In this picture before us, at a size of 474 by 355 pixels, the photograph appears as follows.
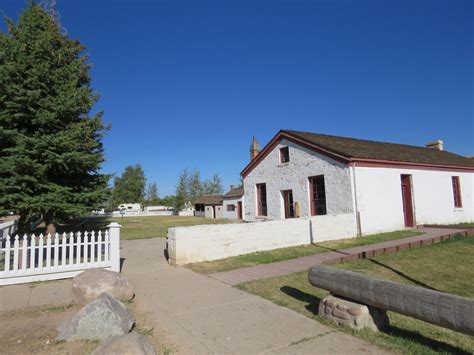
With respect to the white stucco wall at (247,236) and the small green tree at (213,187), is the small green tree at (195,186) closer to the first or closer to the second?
the small green tree at (213,187)

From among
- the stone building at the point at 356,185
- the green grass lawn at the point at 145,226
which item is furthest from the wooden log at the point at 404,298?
the green grass lawn at the point at 145,226

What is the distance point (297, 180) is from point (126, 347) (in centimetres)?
1490

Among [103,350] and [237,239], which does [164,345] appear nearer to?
[103,350]

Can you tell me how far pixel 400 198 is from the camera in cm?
1570

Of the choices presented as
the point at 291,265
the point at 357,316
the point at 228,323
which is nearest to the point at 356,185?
the point at 291,265

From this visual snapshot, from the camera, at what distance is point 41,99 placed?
8.63 metres

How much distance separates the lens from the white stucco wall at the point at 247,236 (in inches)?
347

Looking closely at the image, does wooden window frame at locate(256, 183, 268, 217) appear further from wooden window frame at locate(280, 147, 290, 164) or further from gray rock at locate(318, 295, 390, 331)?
gray rock at locate(318, 295, 390, 331)

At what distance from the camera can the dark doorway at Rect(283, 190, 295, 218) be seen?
1781 cm

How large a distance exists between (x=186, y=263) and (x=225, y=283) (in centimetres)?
245

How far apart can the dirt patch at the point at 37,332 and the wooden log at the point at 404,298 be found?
3.31m

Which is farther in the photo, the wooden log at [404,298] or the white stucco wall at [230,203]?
the white stucco wall at [230,203]

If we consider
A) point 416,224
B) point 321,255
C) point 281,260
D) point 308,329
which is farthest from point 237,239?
point 416,224

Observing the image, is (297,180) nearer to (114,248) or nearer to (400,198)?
(400,198)
